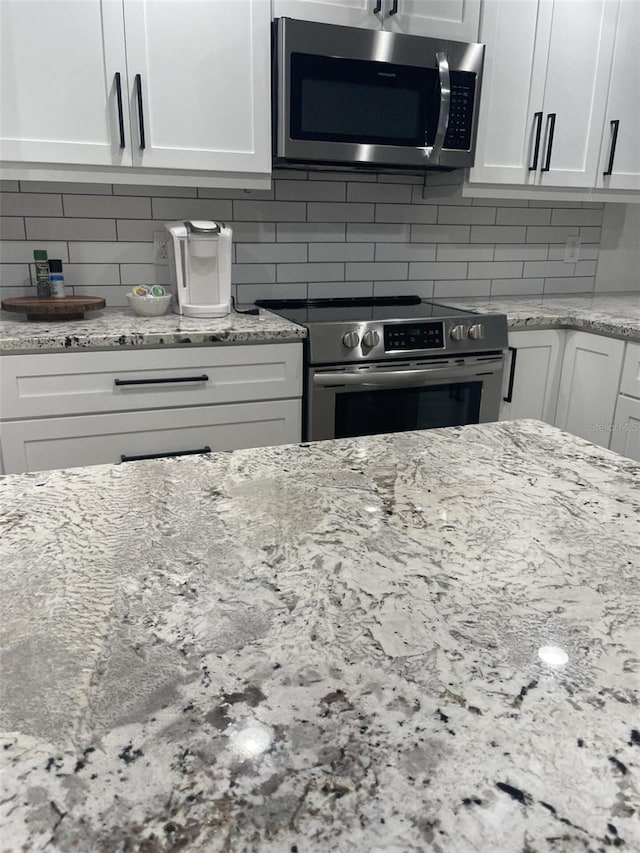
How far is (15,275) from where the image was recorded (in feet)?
7.80

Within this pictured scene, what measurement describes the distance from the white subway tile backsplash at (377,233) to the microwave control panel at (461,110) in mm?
480

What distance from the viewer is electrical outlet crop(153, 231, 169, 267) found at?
2.49 metres

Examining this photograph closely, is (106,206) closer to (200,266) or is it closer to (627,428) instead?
(200,266)

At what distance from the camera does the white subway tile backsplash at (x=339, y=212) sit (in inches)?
106

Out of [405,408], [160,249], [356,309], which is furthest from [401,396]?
[160,249]

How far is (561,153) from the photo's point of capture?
268 cm

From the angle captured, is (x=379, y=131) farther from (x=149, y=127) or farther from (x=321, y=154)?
(x=149, y=127)

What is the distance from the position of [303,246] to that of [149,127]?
0.82m

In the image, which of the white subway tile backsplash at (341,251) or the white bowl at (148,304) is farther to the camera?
the white subway tile backsplash at (341,251)

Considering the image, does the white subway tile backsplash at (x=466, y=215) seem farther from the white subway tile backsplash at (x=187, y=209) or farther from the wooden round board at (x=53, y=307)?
the wooden round board at (x=53, y=307)

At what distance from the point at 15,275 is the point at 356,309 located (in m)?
1.32

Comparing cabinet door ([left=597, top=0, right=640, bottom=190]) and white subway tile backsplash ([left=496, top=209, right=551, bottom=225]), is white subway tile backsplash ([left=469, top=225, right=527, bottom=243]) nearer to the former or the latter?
white subway tile backsplash ([left=496, top=209, right=551, bottom=225])

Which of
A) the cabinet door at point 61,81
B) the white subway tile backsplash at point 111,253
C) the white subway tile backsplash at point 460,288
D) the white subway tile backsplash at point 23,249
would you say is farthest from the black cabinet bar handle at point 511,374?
the white subway tile backsplash at point 23,249

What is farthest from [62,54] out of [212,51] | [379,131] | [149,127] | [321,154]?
[379,131]
